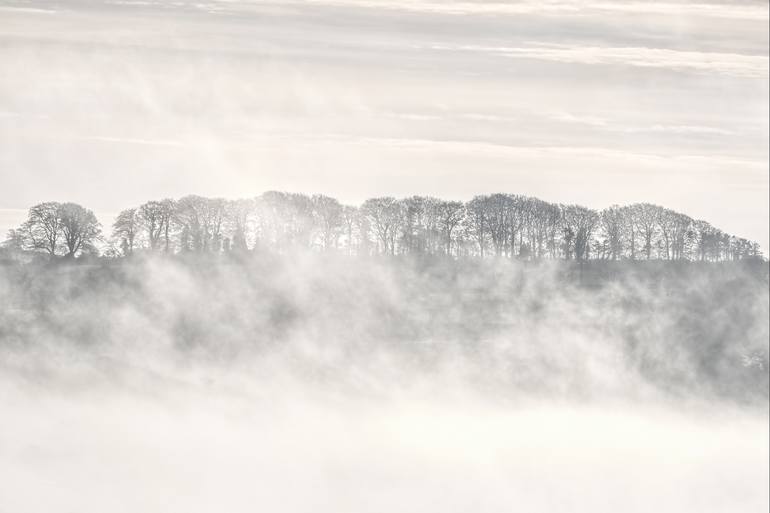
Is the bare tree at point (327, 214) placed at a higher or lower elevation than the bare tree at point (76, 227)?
higher

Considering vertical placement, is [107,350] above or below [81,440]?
above

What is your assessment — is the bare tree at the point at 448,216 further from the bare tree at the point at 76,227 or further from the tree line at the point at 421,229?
the bare tree at the point at 76,227

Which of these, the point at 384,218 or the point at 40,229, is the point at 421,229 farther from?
the point at 40,229

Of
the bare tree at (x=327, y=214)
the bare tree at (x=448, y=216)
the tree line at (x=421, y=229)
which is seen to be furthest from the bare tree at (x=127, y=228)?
the bare tree at (x=448, y=216)

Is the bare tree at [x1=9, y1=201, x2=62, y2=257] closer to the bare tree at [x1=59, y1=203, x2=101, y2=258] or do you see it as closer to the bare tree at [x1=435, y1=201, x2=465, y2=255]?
the bare tree at [x1=59, y1=203, x2=101, y2=258]

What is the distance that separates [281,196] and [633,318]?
9.17m

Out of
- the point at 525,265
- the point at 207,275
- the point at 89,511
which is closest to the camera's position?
the point at 89,511

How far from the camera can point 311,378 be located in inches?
802

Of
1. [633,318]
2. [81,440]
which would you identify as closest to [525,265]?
[633,318]

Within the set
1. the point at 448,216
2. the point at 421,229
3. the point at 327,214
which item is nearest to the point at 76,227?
the point at 327,214

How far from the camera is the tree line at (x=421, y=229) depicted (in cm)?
1622

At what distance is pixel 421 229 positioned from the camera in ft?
63.6

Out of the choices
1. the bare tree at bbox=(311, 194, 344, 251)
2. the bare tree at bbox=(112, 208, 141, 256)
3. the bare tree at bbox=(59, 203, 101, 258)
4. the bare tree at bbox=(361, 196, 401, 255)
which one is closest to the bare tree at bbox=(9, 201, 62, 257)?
the bare tree at bbox=(59, 203, 101, 258)

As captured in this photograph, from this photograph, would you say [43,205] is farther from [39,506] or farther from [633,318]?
[633,318]
